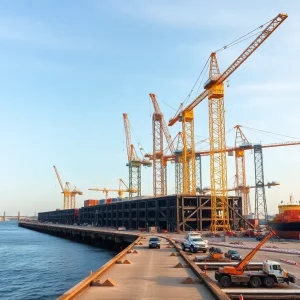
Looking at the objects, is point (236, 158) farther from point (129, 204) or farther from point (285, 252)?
point (285, 252)

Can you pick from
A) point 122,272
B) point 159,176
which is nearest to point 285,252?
point 122,272

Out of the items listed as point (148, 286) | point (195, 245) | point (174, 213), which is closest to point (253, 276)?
point (148, 286)

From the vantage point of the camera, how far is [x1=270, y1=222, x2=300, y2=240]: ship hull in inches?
3183

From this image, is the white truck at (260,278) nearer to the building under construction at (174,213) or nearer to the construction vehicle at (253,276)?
the construction vehicle at (253,276)

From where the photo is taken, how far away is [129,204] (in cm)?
14162

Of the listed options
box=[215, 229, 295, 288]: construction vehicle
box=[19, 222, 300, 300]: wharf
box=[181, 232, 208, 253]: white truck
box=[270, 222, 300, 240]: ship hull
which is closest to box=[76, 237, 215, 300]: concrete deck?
box=[19, 222, 300, 300]: wharf

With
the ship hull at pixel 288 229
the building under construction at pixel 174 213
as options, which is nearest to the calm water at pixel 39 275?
the ship hull at pixel 288 229

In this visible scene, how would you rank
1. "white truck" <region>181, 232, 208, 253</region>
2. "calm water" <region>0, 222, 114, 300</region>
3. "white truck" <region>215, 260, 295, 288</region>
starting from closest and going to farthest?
"white truck" <region>215, 260, 295, 288</region> < "calm water" <region>0, 222, 114, 300</region> < "white truck" <region>181, 232, 208, 253</region>

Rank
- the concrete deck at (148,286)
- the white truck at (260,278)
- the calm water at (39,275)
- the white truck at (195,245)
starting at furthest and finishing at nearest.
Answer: the white truck at (195,245)
the calm water at (39,275)
the white truck at (260,278)
the concrete deck at (148,286)

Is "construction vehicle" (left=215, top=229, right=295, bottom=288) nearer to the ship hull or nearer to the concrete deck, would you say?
the concrete deck

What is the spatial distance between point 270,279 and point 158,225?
96.3 m

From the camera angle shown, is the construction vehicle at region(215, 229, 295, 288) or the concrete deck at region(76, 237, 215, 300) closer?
the concrete deck at region(76, 237, 215, 300)

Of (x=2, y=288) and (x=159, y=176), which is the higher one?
(x=159, y=176)

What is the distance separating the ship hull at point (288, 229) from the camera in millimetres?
80838
